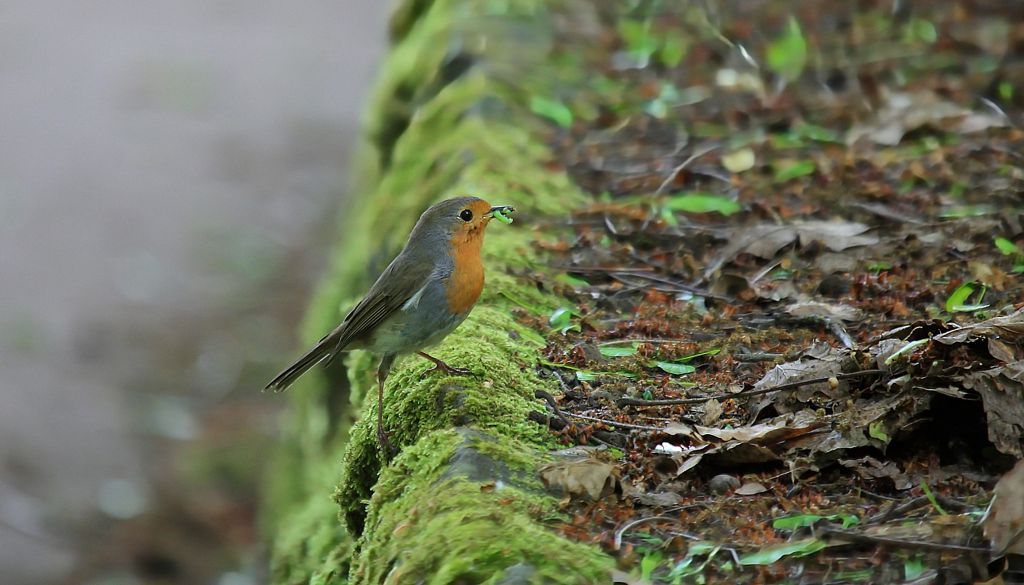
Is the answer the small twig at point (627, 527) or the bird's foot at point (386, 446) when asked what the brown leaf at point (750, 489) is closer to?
the small twig at point (627, 527)

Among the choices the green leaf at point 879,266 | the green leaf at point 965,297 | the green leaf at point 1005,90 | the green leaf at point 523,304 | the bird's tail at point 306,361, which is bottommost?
the green leaf at point 1005,90

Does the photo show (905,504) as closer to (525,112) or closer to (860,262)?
(860,262)

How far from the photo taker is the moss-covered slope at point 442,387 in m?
2.83

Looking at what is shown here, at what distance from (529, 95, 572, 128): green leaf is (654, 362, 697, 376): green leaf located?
10.2 feet

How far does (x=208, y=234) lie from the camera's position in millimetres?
10680

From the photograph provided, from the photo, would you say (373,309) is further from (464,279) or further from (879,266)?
(879,266)

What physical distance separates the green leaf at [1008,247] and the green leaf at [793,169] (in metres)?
1.28

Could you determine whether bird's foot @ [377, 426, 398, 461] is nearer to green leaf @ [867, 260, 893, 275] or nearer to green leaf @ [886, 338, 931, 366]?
green leaf @ [886, 338, 931, 366]

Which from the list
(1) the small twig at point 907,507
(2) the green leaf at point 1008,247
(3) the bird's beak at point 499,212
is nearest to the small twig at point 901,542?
(1) the small twig at point 907,507

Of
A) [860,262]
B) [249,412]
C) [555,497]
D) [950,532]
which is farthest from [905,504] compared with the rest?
[249,412]

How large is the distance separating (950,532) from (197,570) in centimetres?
461

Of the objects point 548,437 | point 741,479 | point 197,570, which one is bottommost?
point 197,570

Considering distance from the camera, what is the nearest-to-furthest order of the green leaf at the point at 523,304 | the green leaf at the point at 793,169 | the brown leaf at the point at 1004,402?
1. the brown leaf at the point at 1004,402
2. the green leaf at the point at 523,304
3. the green leaf at the point at 793,169

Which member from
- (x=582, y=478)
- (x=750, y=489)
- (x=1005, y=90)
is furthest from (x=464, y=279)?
(x=1005, y=90)
